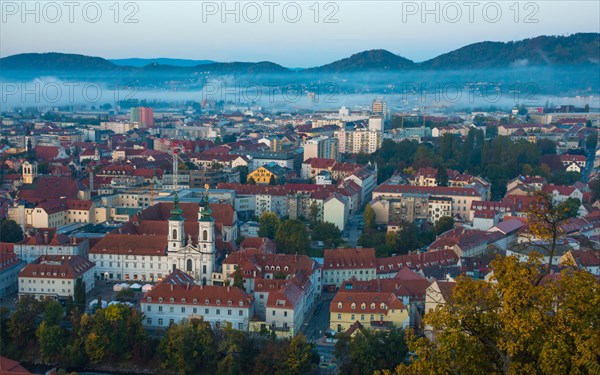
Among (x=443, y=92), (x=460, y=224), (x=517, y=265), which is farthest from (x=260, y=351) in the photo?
(x=443, y=92)

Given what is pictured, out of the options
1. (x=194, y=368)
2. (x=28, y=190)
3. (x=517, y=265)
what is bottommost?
(x=194, y=368)

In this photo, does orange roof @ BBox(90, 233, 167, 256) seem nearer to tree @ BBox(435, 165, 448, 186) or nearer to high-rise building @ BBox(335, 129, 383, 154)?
tree @ BBox(435, 165, 448, 186)

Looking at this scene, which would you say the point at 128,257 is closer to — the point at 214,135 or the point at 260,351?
the point at 260,351

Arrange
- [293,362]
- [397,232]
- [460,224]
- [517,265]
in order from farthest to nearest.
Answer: [460,224] → [397,232] → [293,362] → [517,265]

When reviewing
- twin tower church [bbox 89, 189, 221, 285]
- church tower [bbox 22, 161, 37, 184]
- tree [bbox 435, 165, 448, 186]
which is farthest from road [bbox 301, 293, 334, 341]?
church tower [bbox 22, 161, 37, 184]

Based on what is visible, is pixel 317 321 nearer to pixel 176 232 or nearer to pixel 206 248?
pixel 206 248

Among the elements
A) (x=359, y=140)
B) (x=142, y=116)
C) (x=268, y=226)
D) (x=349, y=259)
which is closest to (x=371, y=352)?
(x=349, y=259)

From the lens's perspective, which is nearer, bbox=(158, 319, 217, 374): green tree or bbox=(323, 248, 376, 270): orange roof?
bbox=(158, 319, 217, 374): green tree
